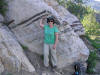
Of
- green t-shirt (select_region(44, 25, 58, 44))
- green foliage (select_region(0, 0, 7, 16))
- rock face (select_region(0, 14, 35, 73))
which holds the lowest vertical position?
rock face (select_region(0, 14, 35, 73))

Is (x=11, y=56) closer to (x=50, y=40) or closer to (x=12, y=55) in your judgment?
(x=12, y=55)

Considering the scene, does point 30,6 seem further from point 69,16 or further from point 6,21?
point 69,16

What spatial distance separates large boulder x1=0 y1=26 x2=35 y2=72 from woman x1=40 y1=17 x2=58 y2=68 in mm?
630

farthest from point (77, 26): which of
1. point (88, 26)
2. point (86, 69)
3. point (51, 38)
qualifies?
point (88, 26)

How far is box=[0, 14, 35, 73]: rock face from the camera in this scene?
558 cm

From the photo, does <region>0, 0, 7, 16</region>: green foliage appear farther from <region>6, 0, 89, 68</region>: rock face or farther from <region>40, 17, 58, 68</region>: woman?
<region>40, 17, 58, 68</region>: woman

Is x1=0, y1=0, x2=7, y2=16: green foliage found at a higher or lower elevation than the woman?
higher

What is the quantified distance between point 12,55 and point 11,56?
0.04 m

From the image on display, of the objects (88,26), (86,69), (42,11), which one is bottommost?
(88,26)

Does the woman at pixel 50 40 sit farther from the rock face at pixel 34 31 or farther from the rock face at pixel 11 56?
the rock face at pixel 11 56

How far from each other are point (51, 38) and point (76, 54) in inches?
56.2

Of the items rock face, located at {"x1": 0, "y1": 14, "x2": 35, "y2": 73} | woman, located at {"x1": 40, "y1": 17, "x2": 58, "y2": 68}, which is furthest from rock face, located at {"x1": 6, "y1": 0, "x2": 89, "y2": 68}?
rock face, located at {"x1": 0, "y1": 14, "x2": 35, "y2": 73}

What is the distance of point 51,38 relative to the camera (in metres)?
5.93

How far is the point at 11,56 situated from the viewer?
5691mm
